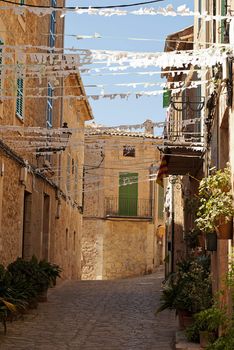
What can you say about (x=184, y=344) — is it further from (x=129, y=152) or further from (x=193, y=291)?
(x=129, y=152)

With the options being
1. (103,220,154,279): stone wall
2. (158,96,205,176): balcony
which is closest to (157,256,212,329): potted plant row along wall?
(158,96,205,176): balcony

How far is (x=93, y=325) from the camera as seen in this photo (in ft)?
41.2

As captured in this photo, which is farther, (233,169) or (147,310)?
(147,310)

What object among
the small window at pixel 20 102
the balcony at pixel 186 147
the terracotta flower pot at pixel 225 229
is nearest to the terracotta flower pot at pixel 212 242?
the terracotta flower pot at pixel 225 229

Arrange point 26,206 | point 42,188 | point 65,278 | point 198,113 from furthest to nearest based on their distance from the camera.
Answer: point 65,278, point 42,188, point 26,206, point 198,113

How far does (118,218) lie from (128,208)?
859 millimetres

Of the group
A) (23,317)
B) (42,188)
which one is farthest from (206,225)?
(42,188)

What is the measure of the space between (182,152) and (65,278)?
34.8 feet

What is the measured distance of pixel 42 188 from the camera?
19672 millimetres

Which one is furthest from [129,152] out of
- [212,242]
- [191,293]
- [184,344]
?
[184,344]

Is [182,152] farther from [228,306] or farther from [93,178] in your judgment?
[93,178]

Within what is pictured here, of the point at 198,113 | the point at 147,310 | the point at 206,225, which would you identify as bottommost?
the point at 147,310

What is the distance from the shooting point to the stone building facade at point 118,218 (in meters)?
38.6

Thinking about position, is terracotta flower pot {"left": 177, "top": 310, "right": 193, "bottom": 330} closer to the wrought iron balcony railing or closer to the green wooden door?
the wrought iron balcony railing
